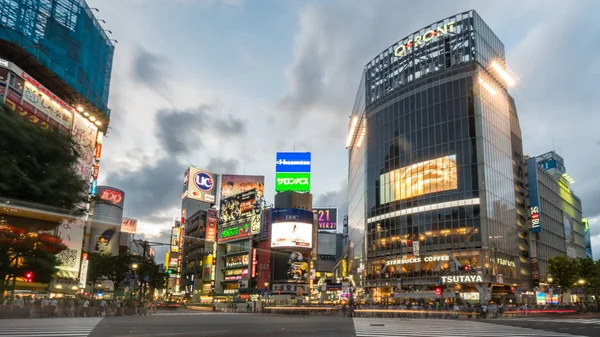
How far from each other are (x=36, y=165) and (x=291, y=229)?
8516 cm

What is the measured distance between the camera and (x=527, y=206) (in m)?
84.1

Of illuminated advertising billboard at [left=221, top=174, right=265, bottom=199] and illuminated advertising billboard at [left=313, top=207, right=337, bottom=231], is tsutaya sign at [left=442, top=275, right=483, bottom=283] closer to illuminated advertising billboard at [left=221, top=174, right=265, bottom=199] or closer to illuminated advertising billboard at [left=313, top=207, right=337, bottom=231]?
illuminated advertising billboard at [left=221, top=174, right=265, bottom=199]

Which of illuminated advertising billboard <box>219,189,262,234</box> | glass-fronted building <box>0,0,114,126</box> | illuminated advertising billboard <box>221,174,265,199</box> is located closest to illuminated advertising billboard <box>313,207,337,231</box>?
illuminated advertising billboard <box>221,174,265,199</box>

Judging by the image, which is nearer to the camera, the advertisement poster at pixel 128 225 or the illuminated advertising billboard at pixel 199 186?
the illuminated advertising billboard at pixel 199 186

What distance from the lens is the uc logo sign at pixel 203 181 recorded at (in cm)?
14312

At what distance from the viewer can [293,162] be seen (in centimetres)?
11081

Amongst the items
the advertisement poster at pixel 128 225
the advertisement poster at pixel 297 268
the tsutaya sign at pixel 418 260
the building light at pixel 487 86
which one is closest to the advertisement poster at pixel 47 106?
the advertisement poster at pixel 297 268

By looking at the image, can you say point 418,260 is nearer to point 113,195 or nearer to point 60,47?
point 60,47

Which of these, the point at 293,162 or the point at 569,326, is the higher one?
the point at 293,162

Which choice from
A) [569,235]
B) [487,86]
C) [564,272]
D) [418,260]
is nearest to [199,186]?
[418,260]

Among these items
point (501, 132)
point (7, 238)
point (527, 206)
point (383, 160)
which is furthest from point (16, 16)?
point (527, 206)

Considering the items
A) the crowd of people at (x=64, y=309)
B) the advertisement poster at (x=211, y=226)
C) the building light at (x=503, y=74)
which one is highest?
the building light at (x=503, y=74)

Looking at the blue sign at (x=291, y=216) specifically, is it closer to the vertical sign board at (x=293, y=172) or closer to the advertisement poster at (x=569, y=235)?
the vertical sign board at (x=293, y=172)

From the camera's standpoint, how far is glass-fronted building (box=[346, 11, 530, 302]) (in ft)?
→ 225
